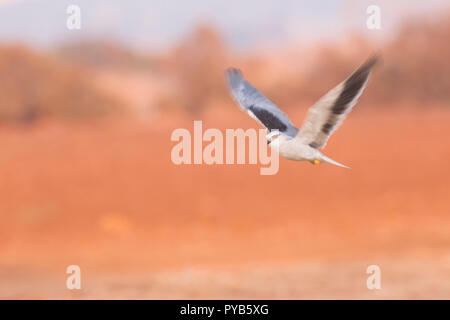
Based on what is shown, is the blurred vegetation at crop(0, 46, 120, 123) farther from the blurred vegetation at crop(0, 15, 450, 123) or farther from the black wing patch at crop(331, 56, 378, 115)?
the black wing patch at crop(331, 56, 378, 115)

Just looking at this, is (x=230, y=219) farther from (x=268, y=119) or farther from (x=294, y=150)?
(x=294, y=150)

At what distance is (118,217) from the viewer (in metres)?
17.5

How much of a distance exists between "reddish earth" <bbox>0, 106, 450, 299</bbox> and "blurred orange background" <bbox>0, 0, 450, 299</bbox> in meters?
0.04

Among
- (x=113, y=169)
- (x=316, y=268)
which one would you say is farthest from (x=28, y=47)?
(x=316, y=268)

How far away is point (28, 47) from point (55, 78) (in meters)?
2.88

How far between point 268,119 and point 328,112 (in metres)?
1.13

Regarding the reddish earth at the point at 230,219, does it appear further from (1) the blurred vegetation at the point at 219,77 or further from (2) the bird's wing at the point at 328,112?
(2) the bird's wing at the point at 328,112

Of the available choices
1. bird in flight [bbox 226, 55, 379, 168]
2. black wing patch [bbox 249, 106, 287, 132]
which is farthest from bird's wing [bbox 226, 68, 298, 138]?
bird in flight [bbox 226, 55, 379, 168]

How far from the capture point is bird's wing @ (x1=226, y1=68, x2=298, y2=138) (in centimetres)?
621

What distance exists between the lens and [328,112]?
5.42m

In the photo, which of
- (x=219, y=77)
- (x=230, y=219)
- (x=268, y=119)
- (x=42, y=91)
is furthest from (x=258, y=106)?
(x=219, y=77)

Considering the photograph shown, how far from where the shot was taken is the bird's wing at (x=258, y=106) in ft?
20.4

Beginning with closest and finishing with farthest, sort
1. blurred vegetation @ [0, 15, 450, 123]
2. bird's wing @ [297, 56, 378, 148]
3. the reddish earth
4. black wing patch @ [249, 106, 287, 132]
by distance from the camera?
bird's wing @ [297, 56, 378, 148]
black wing patch @ [249, 106, 287, 132]
the reddish earth
blurred vegetation @ [0, 15, 450, 123]

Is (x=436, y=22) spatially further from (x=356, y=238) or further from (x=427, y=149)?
(x=356, y=238)
